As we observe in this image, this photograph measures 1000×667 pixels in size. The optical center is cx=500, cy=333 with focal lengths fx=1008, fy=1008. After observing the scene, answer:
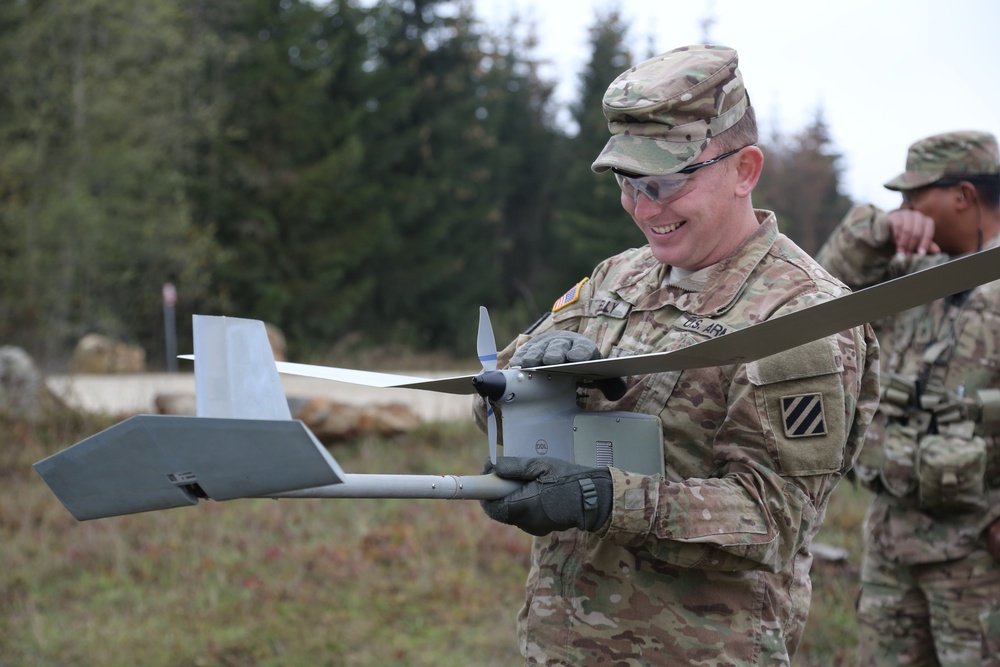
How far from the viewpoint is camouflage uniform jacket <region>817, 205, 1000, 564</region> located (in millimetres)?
3605

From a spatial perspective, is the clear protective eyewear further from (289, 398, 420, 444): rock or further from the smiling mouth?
(289, 398, 420, 444): rock

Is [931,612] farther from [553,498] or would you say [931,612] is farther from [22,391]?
[22,391]

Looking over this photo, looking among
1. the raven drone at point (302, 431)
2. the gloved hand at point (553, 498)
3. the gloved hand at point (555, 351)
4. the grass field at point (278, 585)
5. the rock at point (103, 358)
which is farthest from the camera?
the rock at point (103, 358)

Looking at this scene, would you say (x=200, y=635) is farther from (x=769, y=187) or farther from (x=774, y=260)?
(x=769, y=187)

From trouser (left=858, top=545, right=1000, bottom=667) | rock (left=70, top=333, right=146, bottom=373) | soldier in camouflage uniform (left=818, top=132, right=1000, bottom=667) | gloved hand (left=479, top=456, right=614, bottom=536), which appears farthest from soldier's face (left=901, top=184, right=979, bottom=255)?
rock (left=70, top=333, right=146, bottom=373)

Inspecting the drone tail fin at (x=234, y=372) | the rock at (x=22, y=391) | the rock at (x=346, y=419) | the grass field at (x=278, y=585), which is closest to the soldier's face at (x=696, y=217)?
the drone tail fin at (x=234, y=372)

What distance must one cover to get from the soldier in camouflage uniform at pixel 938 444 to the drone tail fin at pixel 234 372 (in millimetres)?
2604

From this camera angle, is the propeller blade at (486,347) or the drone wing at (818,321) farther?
the propeller blade at (486,347)

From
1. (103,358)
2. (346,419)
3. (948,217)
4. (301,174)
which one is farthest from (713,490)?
(301,174)

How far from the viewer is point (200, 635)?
5.41 metres

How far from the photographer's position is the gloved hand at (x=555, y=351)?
6.88ft

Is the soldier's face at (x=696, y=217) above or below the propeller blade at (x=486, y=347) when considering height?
above

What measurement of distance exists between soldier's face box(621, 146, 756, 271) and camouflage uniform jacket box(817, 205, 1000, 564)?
178cm

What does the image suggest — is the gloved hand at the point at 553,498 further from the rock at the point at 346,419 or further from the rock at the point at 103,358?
the rock at the point at 103,358
